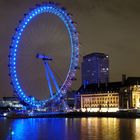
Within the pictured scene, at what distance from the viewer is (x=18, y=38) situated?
232 feet

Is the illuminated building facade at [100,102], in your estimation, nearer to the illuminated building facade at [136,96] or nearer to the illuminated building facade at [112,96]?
the illuminated building facade at [112,96]

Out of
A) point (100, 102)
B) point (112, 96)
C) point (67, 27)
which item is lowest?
point (100, 102)

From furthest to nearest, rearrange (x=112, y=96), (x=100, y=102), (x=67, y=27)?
(x=100, y=102), (x=112, y=96), (x=67, y=27)

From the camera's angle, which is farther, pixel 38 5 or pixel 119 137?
pixel 38 5

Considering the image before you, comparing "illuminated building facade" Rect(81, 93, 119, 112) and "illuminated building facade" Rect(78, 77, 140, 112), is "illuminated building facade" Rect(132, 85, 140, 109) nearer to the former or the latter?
"illuminated building facade" Rect(78, 77, 140, 112)

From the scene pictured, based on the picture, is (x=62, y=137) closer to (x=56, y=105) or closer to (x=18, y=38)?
(x=18, y=38)

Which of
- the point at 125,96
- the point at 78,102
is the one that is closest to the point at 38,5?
the point at 125,96

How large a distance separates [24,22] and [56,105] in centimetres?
2329

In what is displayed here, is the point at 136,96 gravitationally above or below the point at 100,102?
above

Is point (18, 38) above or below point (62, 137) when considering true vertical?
above

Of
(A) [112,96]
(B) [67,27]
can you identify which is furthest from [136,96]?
(B) [67,27]

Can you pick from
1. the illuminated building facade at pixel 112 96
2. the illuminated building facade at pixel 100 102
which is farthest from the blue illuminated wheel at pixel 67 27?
the illuminated building facade at pixel 100 102

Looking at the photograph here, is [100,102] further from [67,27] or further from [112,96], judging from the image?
[67,27]

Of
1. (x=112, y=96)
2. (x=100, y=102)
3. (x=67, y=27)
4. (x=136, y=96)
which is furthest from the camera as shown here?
(x=100, y=102)
